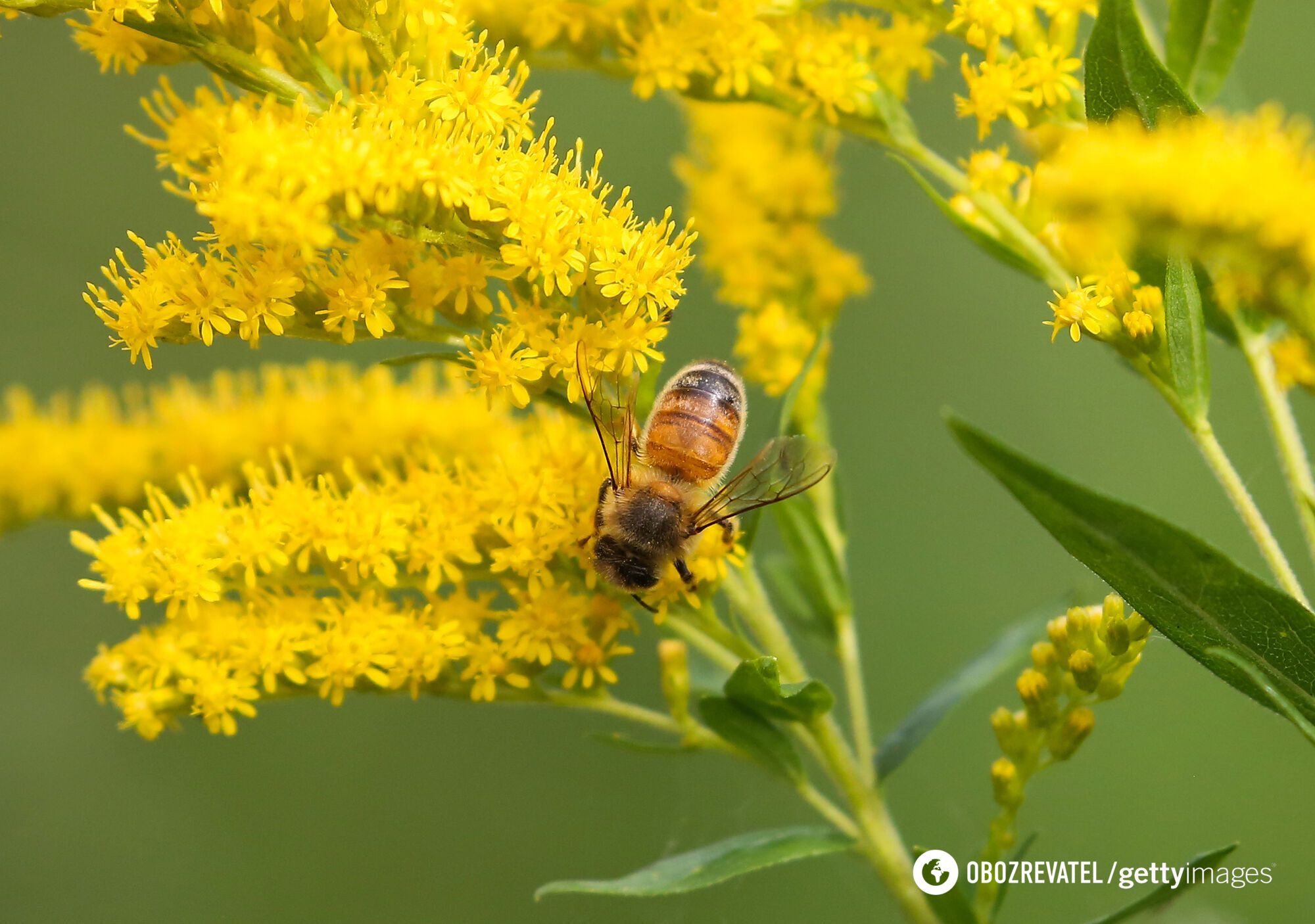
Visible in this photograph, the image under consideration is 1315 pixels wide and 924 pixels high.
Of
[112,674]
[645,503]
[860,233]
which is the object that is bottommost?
[112,674]

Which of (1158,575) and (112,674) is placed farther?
(112,674)

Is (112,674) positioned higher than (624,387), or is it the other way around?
(624,387)

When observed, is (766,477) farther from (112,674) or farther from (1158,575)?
(112,674)

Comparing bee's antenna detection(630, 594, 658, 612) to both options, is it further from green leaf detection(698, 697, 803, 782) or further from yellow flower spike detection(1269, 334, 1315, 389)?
yellow flower spike detection(1269, 334, 1315, 389)

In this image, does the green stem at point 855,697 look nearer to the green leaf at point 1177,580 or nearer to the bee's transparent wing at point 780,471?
the bee's transparent wing at point 780,471

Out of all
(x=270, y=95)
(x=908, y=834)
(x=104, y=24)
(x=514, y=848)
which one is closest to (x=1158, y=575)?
(x=270, y=95)

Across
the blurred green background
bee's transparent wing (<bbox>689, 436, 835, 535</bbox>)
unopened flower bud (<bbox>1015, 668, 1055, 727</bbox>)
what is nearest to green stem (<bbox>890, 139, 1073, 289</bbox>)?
bee's transparent wing (<bbox>689, 436, 835, 535</bbox>)
